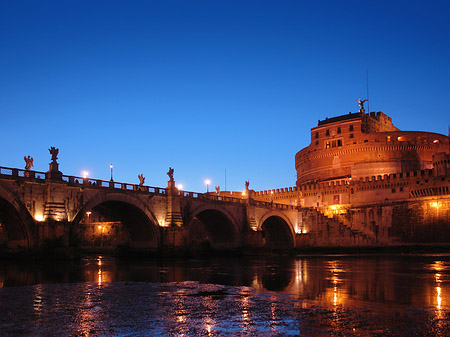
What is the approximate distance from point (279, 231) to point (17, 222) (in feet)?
142

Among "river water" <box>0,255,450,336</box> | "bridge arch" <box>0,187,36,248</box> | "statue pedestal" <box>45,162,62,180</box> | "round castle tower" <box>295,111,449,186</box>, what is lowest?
"river water" <box>0,255,450,336</box>

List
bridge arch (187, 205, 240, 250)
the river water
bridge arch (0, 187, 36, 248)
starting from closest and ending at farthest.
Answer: the river water → bridge arch (0, 187, 36, 248) → bridge arch (187, 205, 240, 250)

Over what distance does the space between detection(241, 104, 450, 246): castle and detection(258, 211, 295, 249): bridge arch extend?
193cm

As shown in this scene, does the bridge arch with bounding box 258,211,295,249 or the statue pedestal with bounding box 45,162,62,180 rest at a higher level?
the statue pedestal with bounding box 45,162,62,180

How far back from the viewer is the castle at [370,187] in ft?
191

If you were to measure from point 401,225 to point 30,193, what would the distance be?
47.1 m

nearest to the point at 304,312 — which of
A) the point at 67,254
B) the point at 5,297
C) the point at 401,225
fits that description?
the point at 5,297

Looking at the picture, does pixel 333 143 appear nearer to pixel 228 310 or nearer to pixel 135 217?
pixel 135 217

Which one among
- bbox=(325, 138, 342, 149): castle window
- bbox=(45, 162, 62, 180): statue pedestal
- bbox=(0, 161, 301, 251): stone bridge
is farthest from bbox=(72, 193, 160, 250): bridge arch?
bbox=(325, 138, 342, 149): castle window

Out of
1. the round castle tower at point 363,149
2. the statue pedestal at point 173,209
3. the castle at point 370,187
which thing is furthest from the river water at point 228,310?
the round castle tower at point 363,149

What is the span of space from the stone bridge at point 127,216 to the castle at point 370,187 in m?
7.47

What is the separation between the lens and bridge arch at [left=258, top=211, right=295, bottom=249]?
213ft

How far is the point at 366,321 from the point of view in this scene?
8.41 meters

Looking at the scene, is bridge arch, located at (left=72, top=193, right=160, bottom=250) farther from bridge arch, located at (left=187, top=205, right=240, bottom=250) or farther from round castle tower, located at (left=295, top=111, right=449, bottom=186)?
round castle tower, located at (left=295, top=111, right=449, bottom=186)
